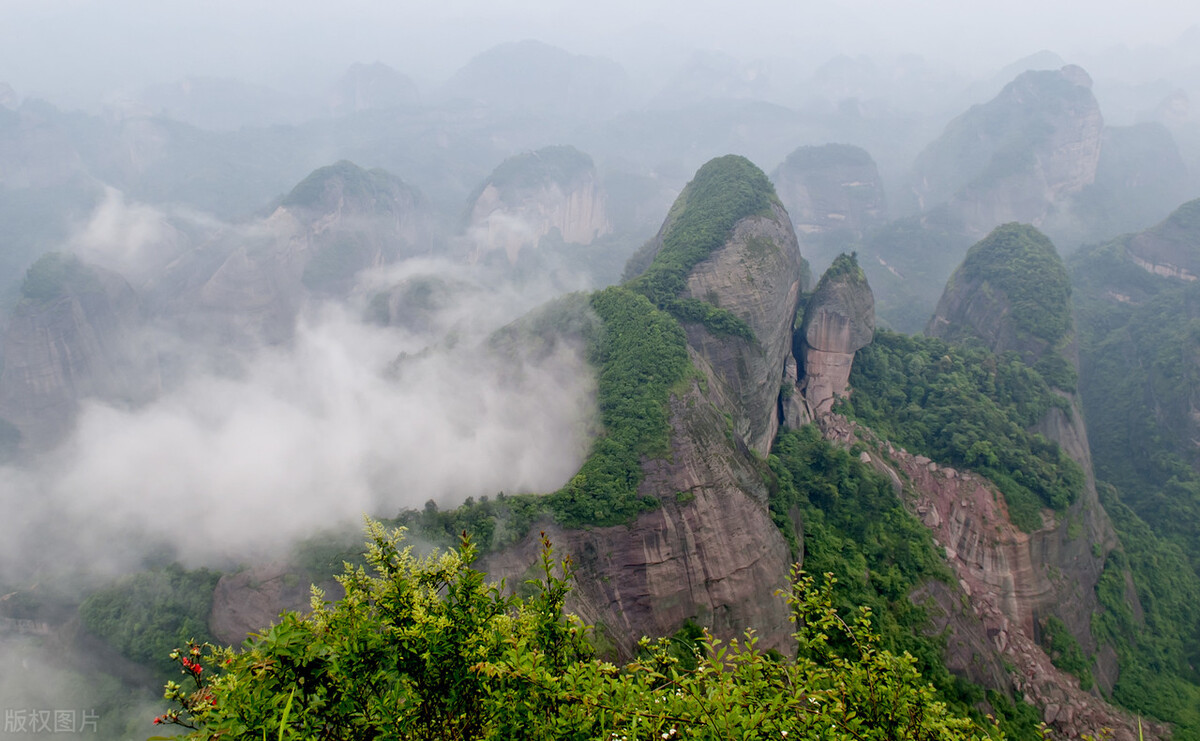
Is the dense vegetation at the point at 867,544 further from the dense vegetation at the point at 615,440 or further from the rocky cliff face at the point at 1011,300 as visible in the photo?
the rocky cliff face at the point at 1011,300

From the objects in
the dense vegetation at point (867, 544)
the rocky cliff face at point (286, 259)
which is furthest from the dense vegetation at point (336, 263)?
the dense vegetation at point (867, 544)

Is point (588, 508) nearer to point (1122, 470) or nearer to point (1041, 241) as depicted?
point (1122, 470)

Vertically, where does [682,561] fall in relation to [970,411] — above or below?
below

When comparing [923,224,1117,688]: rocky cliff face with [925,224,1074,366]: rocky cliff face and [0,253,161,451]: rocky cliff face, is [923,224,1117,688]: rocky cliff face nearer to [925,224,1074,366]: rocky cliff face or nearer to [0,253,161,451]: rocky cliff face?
[925,224,1074,366]: rocky cliff face

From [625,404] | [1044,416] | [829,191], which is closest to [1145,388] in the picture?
[1044,416]

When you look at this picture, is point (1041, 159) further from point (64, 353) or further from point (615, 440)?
point (64, 353)

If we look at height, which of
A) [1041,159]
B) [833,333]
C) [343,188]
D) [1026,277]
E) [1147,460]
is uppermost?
[1041,159]
